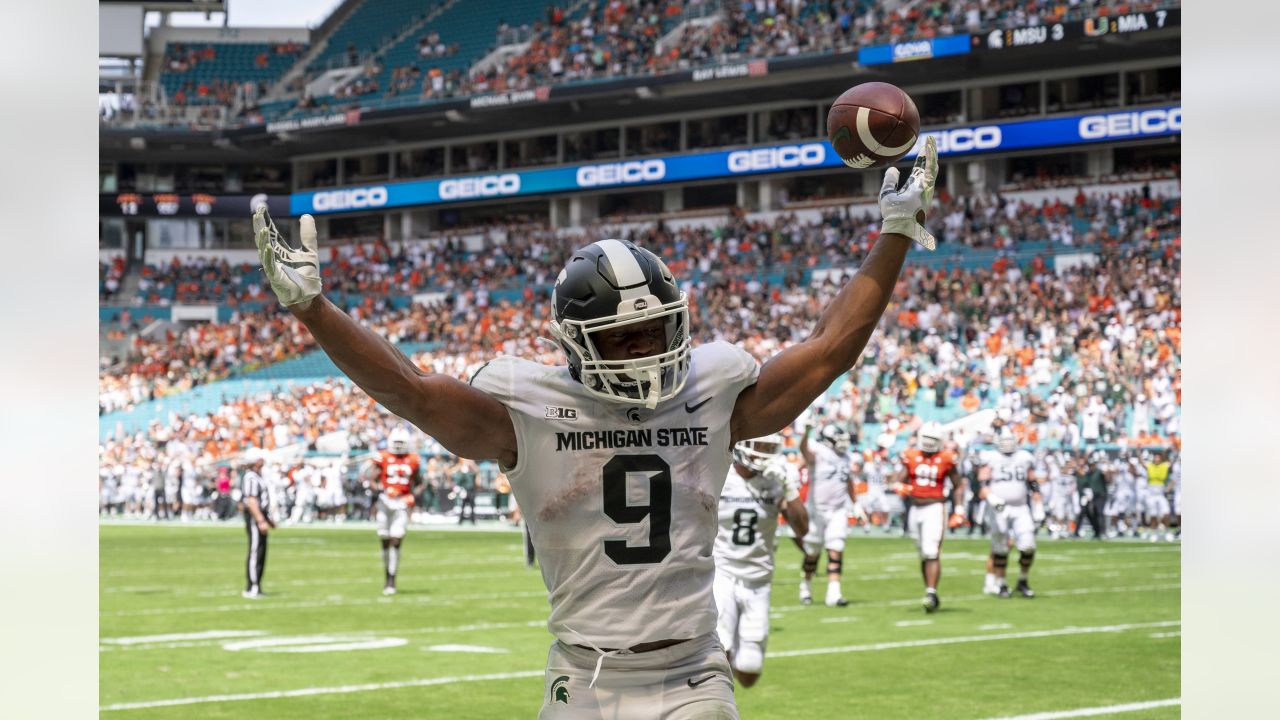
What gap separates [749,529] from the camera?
8281 mm

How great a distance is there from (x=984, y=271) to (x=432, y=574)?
16.7 m

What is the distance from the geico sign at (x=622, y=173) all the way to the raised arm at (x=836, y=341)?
A: 35.8 metres

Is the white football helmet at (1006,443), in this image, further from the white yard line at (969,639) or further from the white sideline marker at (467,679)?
the white sideline marker at (467,679)

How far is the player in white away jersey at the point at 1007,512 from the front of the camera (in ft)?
47.3

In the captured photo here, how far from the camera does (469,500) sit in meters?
28.9

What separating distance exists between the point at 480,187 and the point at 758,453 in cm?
3427

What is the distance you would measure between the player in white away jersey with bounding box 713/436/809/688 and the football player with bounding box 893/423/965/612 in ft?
16.3

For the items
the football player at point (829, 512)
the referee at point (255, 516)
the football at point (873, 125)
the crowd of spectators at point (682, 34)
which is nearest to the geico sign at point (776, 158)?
the crowd of spectators at point (682, 34)

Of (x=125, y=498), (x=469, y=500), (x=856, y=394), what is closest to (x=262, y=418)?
(x=125, y=498)

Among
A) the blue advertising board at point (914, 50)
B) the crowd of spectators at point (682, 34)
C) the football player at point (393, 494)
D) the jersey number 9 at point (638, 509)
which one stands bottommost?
the football player at point (393, 494)

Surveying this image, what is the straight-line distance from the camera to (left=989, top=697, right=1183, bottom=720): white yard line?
8125 mm

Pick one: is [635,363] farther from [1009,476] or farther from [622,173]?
[622,173]

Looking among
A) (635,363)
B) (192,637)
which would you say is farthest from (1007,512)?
(635,363)
